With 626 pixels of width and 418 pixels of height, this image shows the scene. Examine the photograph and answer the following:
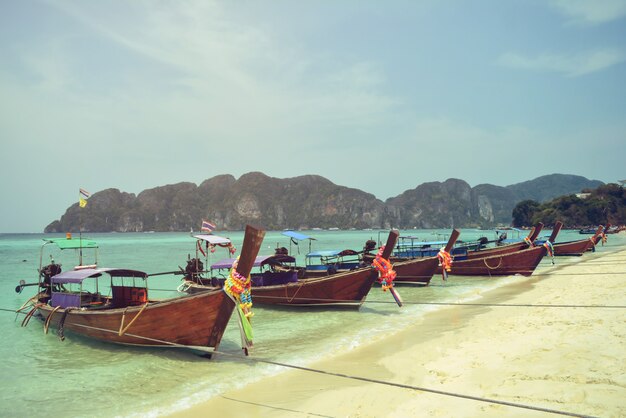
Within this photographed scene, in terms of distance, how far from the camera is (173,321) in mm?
10023

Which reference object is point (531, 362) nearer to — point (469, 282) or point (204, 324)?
point (204, 324)

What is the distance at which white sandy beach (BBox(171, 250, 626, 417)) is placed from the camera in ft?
20.7

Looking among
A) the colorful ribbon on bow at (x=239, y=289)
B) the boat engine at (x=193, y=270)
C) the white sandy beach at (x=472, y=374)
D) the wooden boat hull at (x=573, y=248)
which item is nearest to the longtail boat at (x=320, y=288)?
the white sandy beach at (x=472, y=374)

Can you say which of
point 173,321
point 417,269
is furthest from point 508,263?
point 173,321

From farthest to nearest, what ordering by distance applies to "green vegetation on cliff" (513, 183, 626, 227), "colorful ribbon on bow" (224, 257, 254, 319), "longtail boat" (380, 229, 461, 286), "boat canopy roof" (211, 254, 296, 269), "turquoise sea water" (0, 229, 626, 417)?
"green vegetation on cliff" (513, 183, 626, 227), "longtail boat" (380, 229, 461, 286), "boat canopy roof" (211, 254, 296, 269), "colorful ribbon on bow" (224, 257, 254, 319), "turquoise sea water" (0, 229, 626, 417)

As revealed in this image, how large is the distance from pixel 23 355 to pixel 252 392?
28.5 feet

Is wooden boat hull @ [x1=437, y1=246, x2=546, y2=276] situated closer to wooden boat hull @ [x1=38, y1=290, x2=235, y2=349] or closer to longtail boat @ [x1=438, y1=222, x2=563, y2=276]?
longtail boat @ [x1=438, y1=222, x2=563, y2=276]

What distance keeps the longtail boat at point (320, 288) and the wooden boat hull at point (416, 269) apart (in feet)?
20.4

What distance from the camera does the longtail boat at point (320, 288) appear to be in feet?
49.4

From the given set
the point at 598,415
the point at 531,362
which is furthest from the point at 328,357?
the point at 598,415

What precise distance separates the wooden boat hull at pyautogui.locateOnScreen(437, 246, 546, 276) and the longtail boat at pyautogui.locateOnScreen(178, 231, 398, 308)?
1313cm

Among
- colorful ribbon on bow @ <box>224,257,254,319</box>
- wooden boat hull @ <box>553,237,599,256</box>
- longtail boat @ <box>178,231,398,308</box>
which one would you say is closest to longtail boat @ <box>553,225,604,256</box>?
wooden boat hull @ <box>553,237,599,256</box>

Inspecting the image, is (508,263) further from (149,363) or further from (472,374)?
(149,363)

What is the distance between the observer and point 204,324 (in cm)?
973
